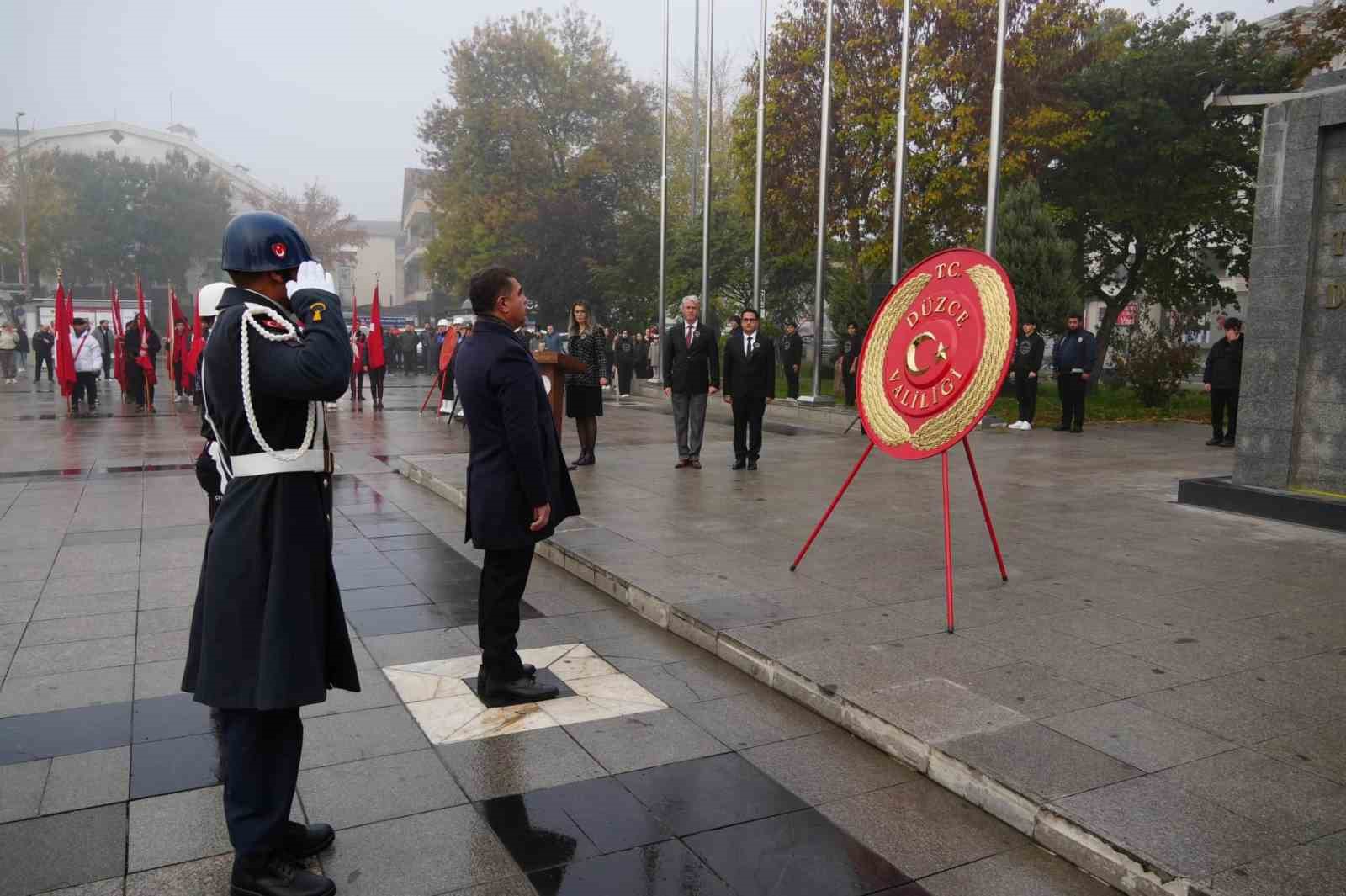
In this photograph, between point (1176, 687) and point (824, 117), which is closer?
point (1176, 687)

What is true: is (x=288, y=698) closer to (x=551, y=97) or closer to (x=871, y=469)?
(x=871, y=469)

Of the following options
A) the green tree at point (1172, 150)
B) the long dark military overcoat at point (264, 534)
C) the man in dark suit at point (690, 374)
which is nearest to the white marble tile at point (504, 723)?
the long dark military overcoat at point (264, 534)

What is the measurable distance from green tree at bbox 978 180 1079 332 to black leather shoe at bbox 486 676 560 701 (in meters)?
18.8

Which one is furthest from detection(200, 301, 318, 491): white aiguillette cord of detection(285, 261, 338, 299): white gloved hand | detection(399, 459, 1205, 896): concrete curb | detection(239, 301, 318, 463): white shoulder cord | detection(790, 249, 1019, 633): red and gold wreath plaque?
detection(790, 249, 1019, 633): red and gold wreath plaque

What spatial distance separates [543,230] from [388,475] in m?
29.5

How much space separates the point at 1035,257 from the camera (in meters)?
21.4

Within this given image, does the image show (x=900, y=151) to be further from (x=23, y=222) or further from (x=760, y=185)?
(x=23, y=222)

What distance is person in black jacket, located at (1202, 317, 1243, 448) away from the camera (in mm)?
14391

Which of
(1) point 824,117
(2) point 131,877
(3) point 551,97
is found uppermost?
(3) point 551,97

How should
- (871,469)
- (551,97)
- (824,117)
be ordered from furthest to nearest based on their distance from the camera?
1. (551,97)
2. (824,117)
3. (871,469)

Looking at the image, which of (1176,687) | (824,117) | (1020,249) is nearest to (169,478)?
(1176,687)

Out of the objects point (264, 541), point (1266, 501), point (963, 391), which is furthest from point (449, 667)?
point (1266, 501)

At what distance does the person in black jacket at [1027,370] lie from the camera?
55.2 feet

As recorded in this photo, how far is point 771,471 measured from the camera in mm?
11453
